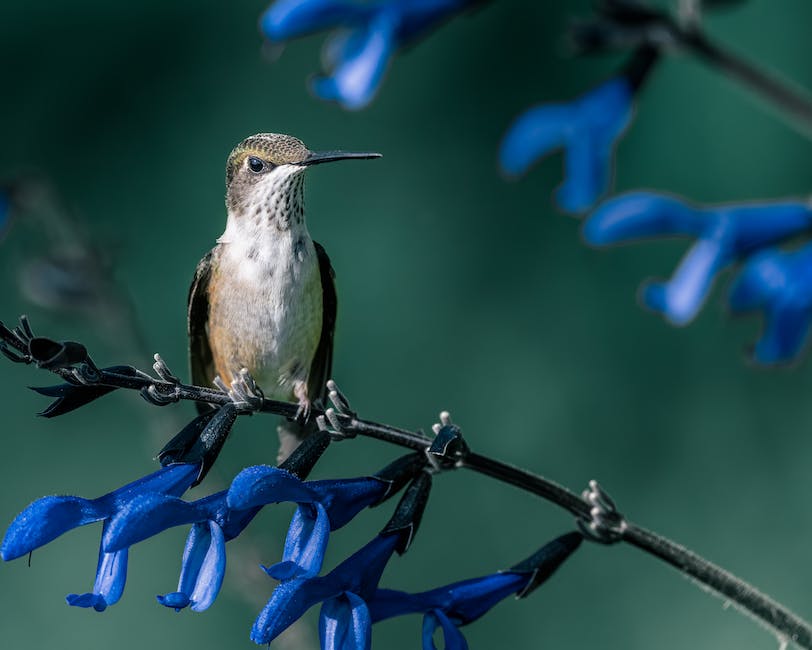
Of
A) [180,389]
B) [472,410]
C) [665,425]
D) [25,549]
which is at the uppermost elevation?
[665,425]

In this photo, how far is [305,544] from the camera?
0.71 meters

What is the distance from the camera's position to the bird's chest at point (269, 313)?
99cm

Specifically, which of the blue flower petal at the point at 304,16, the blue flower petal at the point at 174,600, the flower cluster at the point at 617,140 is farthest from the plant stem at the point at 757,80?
the blue flower petal at the point at 174,600

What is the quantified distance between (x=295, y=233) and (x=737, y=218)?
0.34m

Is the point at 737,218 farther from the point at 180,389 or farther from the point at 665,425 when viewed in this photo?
the point at 665,425

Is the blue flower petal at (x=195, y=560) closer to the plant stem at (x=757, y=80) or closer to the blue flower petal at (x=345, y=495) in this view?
the blue flower petal at (x=345, y=495)

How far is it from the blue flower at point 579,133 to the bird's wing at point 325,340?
33 cm

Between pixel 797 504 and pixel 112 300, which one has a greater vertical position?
pixel 797 504

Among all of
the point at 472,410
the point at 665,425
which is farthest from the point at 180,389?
the point at 665,425

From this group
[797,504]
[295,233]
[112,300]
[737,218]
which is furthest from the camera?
[797,504]

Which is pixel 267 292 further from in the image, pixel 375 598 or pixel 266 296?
pixel 375 598

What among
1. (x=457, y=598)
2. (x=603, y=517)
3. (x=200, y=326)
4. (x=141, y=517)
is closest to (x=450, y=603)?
(x=457, y=598)

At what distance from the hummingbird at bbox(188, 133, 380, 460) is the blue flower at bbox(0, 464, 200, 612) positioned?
0.13 meters

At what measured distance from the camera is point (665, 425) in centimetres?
228
